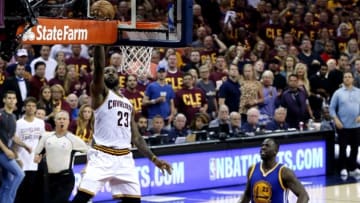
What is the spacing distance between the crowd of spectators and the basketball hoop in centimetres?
379

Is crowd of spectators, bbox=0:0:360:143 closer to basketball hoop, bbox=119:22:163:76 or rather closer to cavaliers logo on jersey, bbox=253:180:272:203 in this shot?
basketball hoop, bbox=119:22:163:76

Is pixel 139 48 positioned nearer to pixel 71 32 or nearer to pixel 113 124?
pixel 113 124

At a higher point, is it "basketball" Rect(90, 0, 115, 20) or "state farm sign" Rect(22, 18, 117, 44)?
"basketball" Rect(90, 0, 115, 20)

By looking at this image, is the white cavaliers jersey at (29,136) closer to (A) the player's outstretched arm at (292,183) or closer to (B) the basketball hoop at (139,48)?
(B) the basketball hoop at (139,48)

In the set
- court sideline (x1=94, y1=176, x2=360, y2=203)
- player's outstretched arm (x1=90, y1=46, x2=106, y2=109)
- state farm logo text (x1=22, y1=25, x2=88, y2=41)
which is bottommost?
court sideline (x1=94, y1=176, x2=360, y2=203)

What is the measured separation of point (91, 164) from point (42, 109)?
4.26 metres

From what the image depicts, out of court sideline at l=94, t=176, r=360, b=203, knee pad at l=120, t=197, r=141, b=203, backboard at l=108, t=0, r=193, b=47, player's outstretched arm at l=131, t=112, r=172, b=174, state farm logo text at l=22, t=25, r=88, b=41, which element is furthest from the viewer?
court sideline at l=94, t=176, r=360, b=203

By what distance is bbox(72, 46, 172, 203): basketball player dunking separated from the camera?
10.9m

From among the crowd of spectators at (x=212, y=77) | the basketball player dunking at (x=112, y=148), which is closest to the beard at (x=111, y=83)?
the basketball player dunking at (x=112, y=148)

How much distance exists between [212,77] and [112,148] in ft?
26.8

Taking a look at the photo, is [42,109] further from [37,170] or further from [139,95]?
[139,95]

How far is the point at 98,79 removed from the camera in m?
10.8

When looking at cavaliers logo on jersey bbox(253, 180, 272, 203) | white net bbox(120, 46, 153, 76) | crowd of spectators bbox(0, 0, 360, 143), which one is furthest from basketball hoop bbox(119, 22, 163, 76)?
crowd of spectators bbox(0, 0, 360, 143)

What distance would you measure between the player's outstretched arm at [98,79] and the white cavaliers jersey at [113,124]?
0.08 m
